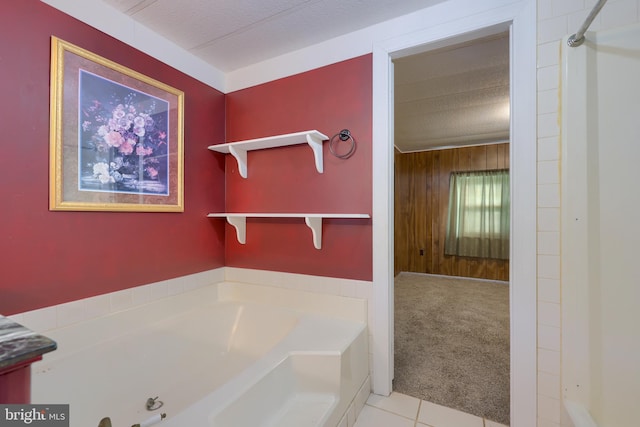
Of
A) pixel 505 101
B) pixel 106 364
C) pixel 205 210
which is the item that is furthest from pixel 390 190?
pixel 505 101

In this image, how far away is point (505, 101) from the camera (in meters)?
2.83

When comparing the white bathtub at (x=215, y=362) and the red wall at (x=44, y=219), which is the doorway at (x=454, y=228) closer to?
the white bathtub at (x=215, y=362)

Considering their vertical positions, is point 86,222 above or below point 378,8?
below

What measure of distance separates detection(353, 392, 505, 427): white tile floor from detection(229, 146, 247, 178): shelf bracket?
1.76 metres

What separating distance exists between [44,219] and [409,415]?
2.12 m

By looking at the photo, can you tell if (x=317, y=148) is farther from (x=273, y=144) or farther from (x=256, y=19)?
(x=256, y=19)

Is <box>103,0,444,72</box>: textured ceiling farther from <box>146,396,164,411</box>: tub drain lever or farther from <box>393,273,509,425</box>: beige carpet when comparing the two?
<box>393,273,509,425</box>: beige carpet

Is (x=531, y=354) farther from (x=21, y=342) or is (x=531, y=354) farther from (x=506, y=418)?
(x=21, y=342)

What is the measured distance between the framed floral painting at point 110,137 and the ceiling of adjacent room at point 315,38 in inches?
15.0

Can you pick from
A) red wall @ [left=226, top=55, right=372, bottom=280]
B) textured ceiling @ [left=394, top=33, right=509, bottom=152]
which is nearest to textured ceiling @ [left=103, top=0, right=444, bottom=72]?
red wall @ [left=226, top=55, right=372, bottom=280]

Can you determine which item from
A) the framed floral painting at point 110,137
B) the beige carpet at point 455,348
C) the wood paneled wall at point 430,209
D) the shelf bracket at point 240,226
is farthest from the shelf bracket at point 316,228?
the wood paneled wall at point 430,209

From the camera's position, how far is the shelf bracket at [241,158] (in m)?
2.00

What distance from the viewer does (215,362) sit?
5.68 ft

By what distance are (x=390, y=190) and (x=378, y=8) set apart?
3.38ft
